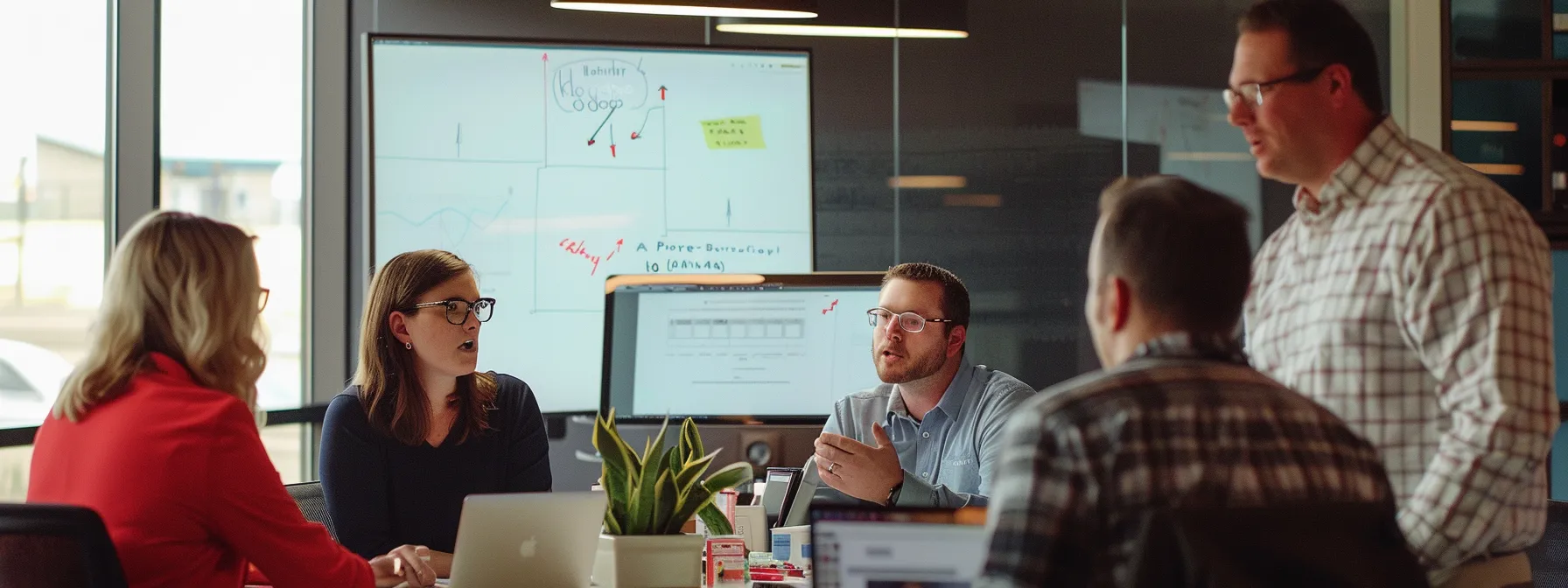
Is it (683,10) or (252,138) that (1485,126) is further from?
(252,138)

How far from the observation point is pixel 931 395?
2998 mm

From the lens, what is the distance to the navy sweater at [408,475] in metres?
2.64

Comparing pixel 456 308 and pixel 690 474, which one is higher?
pixel 456 308

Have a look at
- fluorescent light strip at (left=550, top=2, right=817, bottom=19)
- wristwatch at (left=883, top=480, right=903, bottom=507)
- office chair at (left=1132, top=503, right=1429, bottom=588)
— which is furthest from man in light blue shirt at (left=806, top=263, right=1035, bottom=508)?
office chair at (left=1132, top=503, right=1429, bottom=588)

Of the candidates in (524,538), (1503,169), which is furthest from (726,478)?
(1503,169)

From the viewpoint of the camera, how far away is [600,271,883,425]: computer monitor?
3623mm

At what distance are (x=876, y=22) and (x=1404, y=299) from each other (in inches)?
118

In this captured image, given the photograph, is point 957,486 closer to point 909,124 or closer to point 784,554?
point 784,554

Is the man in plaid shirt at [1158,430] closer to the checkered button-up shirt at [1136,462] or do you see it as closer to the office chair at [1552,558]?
the checkered button-up shirt at [1136,462]

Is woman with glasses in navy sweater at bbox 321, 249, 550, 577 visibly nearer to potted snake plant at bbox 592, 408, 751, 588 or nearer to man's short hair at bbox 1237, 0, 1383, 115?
potted snake plant at bbox 592, 408, 751, 588

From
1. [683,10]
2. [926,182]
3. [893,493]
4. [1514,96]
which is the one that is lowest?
[893,493]

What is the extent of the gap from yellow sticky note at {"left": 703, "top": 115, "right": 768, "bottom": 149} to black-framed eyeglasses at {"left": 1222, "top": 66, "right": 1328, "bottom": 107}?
2382 mm

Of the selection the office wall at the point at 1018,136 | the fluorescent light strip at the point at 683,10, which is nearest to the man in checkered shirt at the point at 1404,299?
the fluorescent light strip at the point at 683,10

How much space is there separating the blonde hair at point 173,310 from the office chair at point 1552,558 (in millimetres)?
2314
